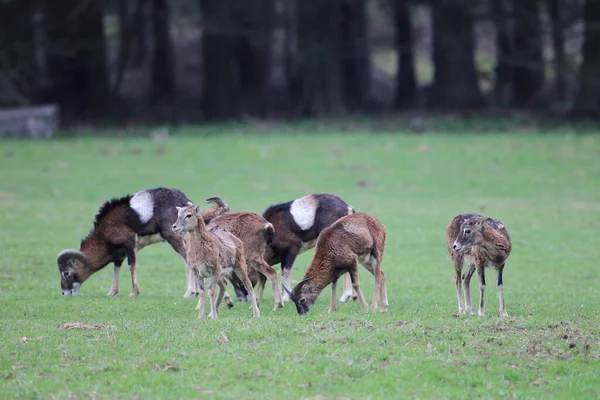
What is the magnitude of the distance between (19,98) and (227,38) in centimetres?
897

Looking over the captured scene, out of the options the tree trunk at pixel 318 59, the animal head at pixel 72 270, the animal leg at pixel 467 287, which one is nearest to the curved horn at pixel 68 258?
the animal head at pixel 72 270

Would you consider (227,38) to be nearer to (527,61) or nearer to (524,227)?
(527,61)

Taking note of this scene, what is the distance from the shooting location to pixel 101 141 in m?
37.9

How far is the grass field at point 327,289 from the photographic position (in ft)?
35.0

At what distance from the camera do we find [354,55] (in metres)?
49.8

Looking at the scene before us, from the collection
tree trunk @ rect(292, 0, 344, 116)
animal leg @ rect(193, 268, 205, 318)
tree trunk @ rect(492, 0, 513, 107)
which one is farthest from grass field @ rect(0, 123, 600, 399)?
tree trunk @ rect(492, 0, 513, 107)

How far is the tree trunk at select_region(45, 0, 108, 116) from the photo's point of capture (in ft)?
142

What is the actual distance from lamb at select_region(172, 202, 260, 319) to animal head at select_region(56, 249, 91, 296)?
3.23 m

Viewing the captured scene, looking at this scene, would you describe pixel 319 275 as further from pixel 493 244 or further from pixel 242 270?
pixel 493 244

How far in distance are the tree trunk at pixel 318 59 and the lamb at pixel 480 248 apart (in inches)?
1189

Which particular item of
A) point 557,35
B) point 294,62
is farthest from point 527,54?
point 294,62

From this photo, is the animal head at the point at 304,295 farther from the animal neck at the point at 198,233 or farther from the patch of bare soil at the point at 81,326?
the patch of bare soil at the point at 81,326

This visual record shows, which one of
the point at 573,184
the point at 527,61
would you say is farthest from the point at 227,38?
the point at 573,184

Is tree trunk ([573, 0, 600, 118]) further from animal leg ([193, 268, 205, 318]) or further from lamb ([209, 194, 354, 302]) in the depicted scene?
animal leg ([193, 268, 205, 318])
